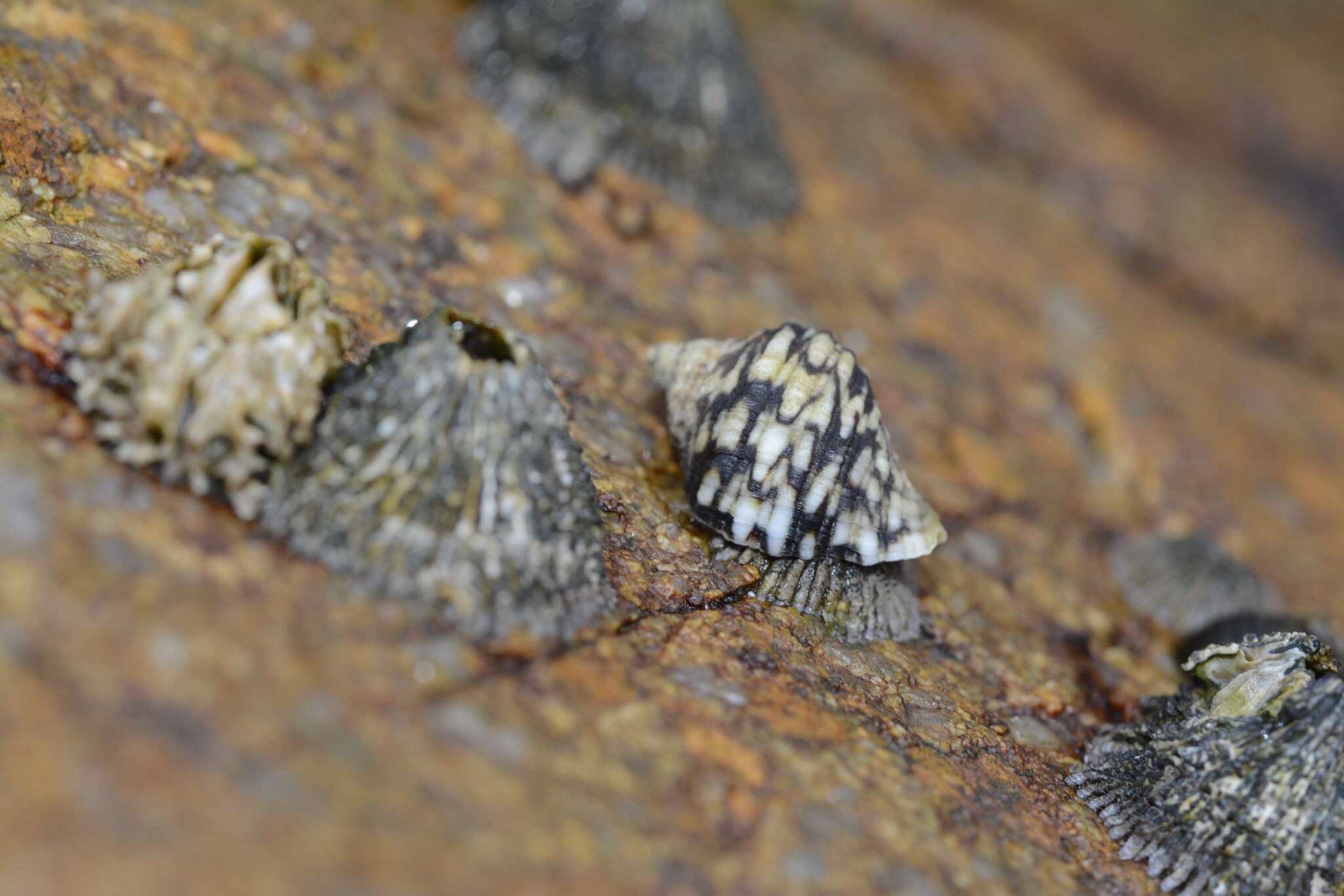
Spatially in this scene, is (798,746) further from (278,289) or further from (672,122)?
(672,122)

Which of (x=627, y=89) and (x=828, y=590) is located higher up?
(x=627, y=89)

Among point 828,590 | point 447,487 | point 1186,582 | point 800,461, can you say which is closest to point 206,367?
point 447,487

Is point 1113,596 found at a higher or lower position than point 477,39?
lower

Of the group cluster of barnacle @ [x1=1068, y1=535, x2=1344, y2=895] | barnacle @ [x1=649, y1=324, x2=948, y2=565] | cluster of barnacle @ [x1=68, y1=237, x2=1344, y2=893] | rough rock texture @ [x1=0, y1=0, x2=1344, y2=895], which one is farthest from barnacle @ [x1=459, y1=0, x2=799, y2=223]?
cluster of barnacle @ [x1=1068, y1=535, x2=1344, y2=895]

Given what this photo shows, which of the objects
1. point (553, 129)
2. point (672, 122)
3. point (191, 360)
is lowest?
point (191, 360)

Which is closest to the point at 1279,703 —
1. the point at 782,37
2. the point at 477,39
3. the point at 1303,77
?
the point at 477,39

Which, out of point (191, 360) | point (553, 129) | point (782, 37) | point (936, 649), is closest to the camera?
point (191, 360)

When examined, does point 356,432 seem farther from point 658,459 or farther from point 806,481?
point 806,481
